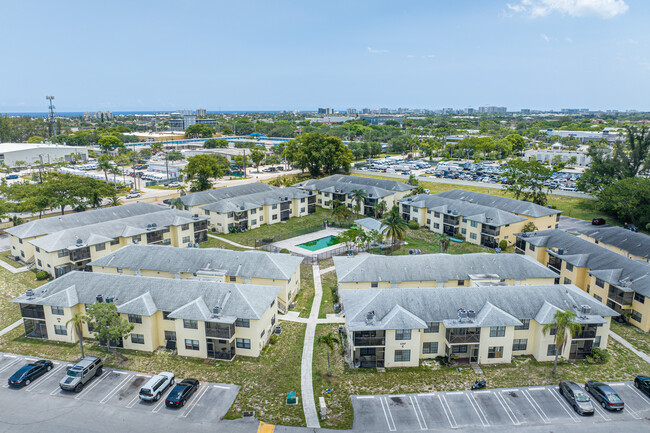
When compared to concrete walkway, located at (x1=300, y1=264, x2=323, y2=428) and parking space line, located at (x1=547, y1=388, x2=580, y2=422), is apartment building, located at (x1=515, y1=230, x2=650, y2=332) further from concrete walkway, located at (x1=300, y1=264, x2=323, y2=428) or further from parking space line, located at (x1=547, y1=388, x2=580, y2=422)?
concrete walkway, located at (x1=300, y1=264, x2=323, y2=428)

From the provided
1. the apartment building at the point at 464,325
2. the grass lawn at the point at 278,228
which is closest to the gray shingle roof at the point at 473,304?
the apartment building at the point at 464,325

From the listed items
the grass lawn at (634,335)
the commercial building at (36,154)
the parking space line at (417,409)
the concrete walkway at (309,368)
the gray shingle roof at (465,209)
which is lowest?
the grass lawn at (634,335)

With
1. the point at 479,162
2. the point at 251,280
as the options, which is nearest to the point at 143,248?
the point at 251,280

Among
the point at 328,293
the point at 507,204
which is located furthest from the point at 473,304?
the point at 507,204

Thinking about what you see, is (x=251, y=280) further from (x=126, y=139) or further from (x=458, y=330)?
(x=126, y=139)

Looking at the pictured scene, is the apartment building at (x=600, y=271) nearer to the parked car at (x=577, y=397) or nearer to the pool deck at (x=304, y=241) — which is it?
the parked car at (x=577, y=397)

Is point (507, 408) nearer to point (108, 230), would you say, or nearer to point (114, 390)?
point (114, 390)
